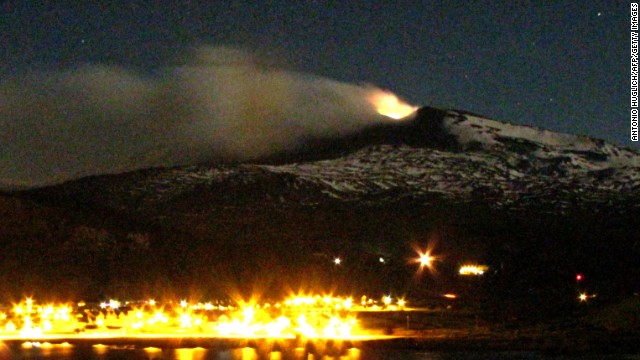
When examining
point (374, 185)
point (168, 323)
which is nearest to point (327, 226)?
point (374, 185)

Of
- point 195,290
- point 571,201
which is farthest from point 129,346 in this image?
point 571,201

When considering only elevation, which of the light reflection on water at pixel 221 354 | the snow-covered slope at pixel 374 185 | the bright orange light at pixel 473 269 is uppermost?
the snow-covered slope at pixel 374 185

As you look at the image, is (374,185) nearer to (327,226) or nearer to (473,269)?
(327,226)

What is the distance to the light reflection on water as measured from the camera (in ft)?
112

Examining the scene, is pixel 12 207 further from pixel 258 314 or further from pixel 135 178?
pixel 135 178

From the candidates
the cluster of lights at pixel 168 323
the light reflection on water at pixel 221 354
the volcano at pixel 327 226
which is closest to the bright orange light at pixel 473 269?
the volcano at pixel 327 226

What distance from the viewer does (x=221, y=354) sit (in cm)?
3531

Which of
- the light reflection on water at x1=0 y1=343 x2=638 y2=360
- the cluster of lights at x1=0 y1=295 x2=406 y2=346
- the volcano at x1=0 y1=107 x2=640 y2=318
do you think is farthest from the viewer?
the volcano at x1=0 y1=107 x2=640 y2=318

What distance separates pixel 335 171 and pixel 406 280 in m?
100

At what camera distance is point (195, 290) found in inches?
2997

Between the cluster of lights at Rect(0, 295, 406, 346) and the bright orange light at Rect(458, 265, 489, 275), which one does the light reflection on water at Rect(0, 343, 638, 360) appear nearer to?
the cluster of lights at Rect(0, 295, 406, 346)

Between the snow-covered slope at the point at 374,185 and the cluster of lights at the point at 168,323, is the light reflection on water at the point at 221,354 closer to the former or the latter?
the cluster of lights at the point at 168,323

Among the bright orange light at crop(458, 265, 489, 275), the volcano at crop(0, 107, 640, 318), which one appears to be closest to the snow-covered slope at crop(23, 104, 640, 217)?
the volcano at crop(0, 107, 640, 318)

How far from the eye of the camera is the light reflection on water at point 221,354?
34.2m
